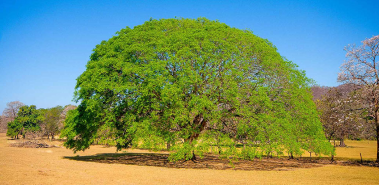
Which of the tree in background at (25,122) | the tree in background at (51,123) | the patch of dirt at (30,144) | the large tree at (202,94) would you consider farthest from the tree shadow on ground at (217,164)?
the tree in background at (51,123)

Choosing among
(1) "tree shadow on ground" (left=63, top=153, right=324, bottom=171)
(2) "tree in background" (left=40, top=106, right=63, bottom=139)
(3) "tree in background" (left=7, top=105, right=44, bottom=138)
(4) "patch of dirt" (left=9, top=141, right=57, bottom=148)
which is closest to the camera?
(1) "tree shadow on ground" (left=63, top=153, right=324, bottom=171)

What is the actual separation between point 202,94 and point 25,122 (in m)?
60.6

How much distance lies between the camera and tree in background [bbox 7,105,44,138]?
60.7 meters

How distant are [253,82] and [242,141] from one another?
528cm

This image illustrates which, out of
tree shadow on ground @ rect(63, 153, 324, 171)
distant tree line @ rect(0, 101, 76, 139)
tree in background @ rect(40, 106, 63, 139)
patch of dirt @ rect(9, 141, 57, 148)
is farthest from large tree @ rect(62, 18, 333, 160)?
tree in background @ rect(40, 106, 63, 139)

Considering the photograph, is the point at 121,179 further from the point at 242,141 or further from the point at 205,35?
the point at 205,35

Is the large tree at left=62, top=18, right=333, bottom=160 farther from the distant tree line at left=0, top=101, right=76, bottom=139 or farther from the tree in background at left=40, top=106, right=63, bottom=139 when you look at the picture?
the tree in background at left=40, top=106, right=63, bottom=139

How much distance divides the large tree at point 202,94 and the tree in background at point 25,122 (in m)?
48.4

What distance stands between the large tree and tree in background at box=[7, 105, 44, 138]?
1904 inches

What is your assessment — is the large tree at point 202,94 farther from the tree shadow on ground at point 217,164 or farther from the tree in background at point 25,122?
the tree in background at point 25,122

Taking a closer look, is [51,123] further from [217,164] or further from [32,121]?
[217,164]

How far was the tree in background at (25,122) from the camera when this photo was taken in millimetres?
60688

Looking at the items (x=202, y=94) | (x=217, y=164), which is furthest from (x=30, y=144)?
(x=202, y=94)

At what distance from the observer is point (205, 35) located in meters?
21.7
